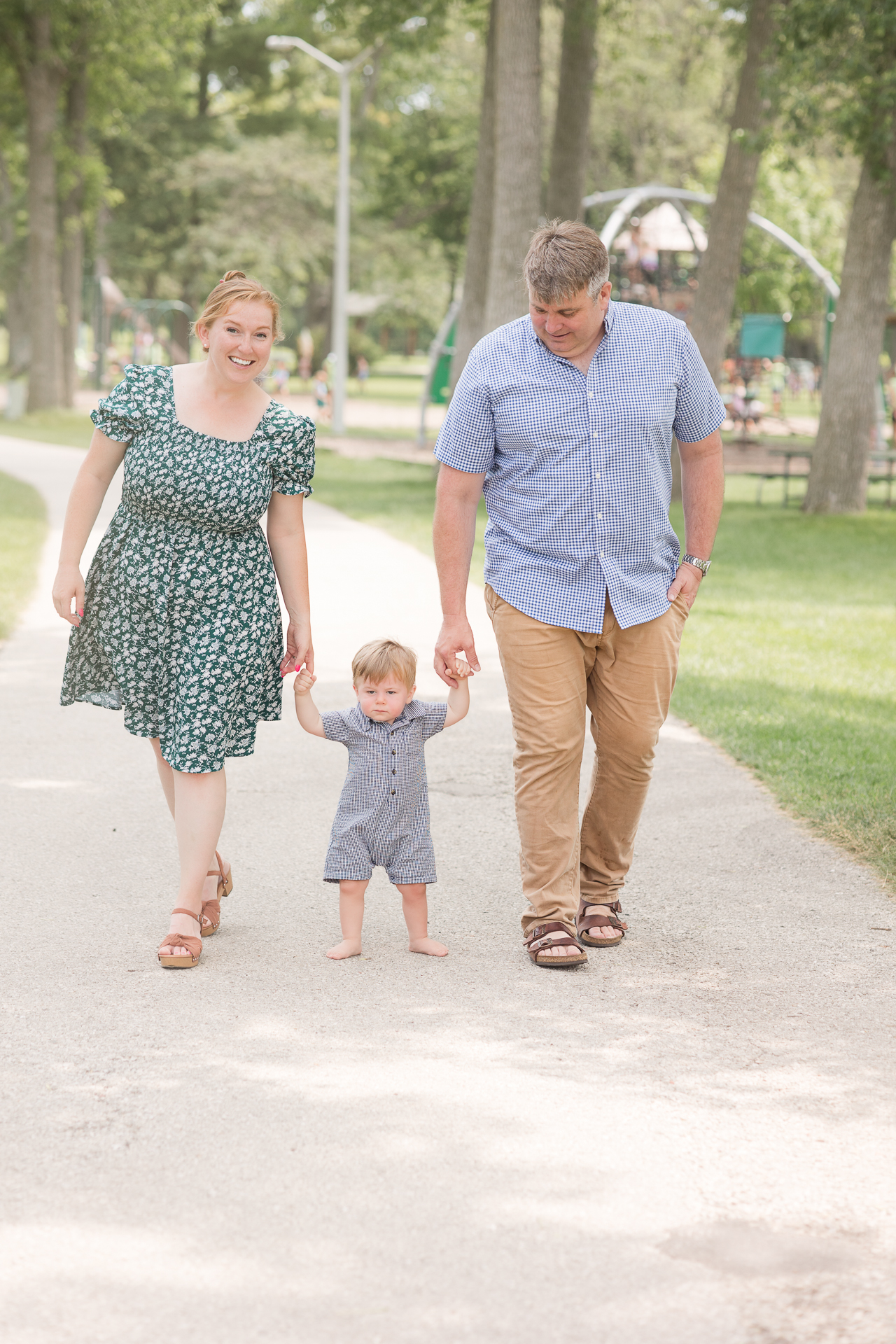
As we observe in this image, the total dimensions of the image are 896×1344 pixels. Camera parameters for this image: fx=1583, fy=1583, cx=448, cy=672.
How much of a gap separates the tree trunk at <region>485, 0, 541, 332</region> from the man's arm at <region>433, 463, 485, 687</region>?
12773 millimetres

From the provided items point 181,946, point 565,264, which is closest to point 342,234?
point 565,264

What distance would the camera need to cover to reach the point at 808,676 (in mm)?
9016

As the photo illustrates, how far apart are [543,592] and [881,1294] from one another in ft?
6.94

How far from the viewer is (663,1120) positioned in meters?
3.39

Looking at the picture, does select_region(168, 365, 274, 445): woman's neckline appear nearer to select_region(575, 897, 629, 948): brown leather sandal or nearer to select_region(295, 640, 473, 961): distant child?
select_region(295, 640, 473, 961): distant child

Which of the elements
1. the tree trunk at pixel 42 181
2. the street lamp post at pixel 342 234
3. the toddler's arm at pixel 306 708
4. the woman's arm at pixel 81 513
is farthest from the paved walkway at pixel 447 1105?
the tree trunk at pixel 42 181

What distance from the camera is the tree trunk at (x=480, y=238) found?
788 inches

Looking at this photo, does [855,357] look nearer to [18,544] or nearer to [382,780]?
[18,544]

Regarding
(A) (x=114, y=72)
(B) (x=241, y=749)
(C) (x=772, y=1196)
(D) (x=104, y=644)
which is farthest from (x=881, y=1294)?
(A) (x=114, y=72)

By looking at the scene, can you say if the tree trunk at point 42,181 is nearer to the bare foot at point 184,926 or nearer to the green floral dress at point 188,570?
the green floral dress at point 188,570

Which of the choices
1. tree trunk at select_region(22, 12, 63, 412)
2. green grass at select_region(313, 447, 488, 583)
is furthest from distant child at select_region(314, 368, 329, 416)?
green grass at select_region(313, 447, 488, 583)

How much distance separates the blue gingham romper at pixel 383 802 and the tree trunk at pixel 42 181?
92.1ft

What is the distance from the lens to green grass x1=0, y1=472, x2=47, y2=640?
10500 mm

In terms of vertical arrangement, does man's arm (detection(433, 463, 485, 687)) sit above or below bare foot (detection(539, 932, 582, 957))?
above
